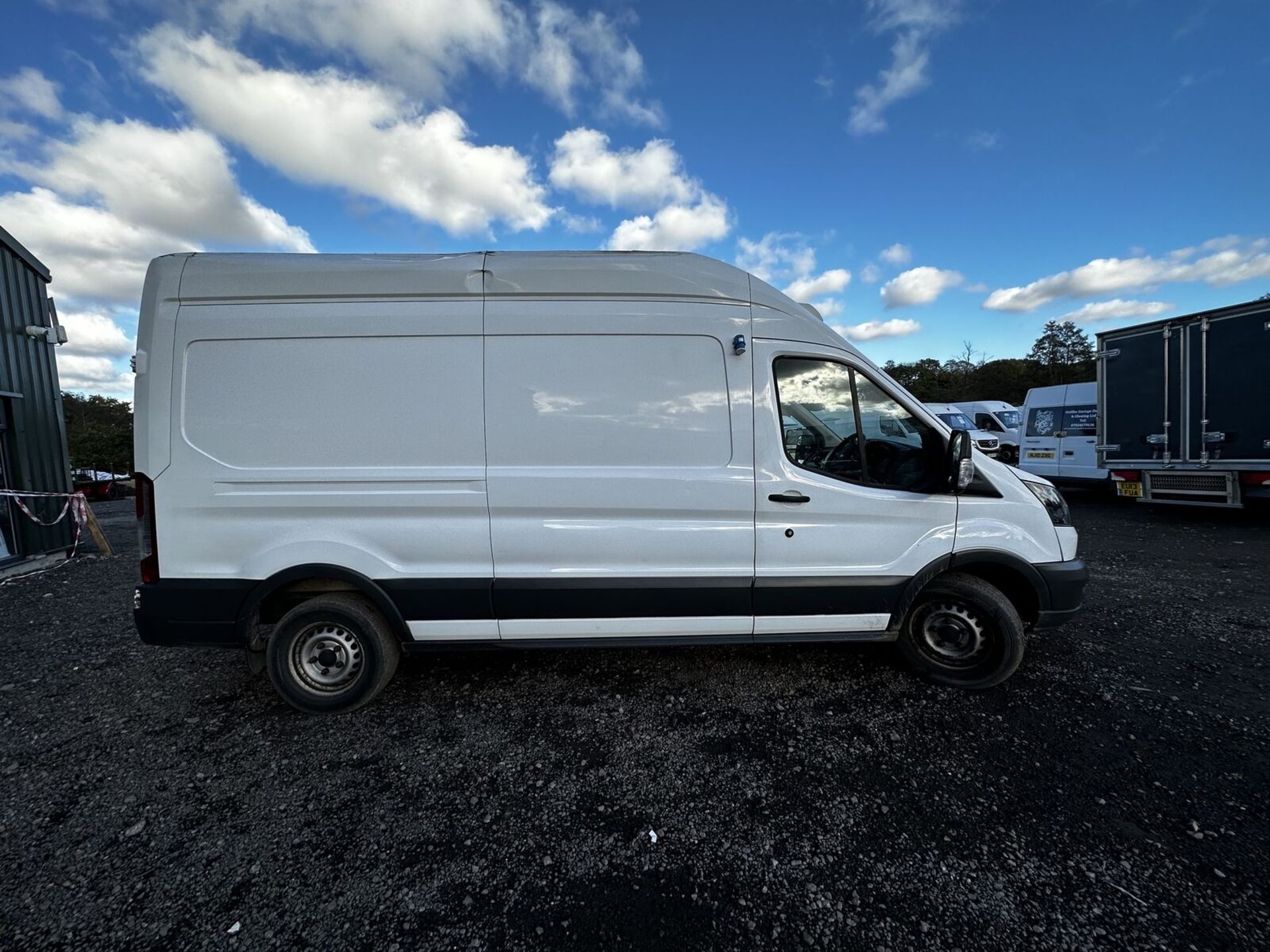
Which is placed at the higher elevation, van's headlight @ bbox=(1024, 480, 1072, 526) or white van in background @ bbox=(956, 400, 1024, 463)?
white van in background @ bbox=(956, 400, 1024, 463)

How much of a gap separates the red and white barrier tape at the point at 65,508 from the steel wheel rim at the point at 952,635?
969cm

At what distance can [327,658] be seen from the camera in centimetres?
287

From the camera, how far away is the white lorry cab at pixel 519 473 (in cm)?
266

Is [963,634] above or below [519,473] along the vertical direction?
below

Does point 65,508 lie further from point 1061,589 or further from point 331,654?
point 1061,589

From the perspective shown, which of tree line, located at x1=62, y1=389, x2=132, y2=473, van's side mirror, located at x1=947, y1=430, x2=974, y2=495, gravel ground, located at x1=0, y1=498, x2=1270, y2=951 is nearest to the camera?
gravel ground, located at x1=0, y1=498, x2=1270, y2=951

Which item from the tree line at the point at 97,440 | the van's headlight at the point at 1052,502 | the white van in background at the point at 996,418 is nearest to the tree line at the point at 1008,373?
the white van in background at the point at 996,418

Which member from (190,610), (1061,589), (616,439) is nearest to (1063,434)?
(1061,589)

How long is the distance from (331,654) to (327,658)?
0.12ft

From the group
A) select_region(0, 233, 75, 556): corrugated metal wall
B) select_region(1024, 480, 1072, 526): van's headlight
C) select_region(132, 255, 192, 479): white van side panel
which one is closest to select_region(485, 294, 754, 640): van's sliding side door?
select_region(132, 255, 192, 479): white van side panel

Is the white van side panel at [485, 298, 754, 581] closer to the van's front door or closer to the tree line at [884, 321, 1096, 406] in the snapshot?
the van's front door

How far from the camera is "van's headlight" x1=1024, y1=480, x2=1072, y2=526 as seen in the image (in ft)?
9.85

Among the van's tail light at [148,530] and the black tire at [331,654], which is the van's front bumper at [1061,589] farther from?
the van's tail light at [148,530]

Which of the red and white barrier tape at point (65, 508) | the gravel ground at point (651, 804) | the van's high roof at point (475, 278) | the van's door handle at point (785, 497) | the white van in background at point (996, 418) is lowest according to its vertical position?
the gravel ground at point (651, 804)
